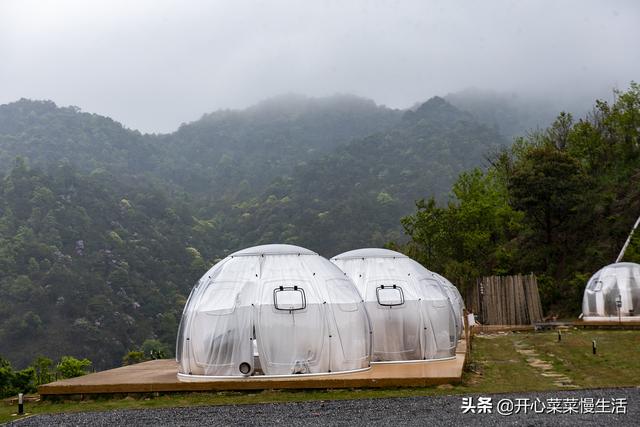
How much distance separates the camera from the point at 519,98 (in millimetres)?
150125

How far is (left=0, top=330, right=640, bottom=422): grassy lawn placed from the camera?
12594mm

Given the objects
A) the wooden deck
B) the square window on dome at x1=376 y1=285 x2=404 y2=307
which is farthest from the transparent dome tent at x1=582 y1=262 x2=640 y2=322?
the wooden deck

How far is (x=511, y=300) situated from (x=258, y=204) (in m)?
50.9

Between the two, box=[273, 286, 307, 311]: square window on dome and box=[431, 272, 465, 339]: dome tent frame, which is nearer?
box=[273, 286, 307, 311]: square window on dome

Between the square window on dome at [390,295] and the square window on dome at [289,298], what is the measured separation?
349 centimetres

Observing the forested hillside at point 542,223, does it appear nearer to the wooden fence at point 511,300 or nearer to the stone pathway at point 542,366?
the wooden fence at point 511,300

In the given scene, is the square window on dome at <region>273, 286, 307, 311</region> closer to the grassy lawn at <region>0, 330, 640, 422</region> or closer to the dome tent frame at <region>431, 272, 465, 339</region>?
the grassy lawn at <region>0, 330, 640, 422</region>

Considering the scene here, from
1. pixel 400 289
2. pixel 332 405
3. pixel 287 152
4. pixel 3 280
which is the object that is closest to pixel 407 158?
pixel 287 152

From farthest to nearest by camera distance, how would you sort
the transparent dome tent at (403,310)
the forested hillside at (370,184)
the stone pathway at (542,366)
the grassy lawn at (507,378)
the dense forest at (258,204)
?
1. the forested hillside at (370,184)
2. the dense forest at (258,204)
3. the transparent dome tent at (403,310)
4. the stone pathway at (542,366)
5. the grassy lawn at (507,378)

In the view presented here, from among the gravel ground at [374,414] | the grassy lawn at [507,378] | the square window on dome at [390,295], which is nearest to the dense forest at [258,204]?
the grassy lawn at [507,378]

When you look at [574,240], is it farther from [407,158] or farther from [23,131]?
[23,131]

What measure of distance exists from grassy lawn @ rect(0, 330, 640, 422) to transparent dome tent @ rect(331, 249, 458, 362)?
43.1 inches

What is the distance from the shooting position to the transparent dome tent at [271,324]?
14.0m

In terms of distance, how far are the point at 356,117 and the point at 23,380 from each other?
115 meters
